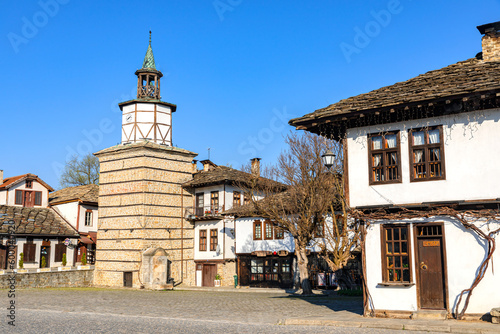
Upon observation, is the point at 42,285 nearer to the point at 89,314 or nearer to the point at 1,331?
the point at 89,314

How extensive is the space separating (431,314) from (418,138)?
4813 millimetres

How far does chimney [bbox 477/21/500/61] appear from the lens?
16.1 m

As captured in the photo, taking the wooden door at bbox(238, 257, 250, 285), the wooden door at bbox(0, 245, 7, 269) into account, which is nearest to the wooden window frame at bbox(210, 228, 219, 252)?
the wooden door at bbox(238, 257, 250, 285)

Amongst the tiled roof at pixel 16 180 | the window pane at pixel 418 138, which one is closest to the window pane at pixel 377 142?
the window pane at pixel 418 138

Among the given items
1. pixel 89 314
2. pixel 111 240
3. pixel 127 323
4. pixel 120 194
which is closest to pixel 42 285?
pixel 111 240

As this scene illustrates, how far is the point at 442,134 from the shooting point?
568 inches

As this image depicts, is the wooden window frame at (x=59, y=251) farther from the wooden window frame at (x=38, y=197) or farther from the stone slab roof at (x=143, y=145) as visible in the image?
the stone slab roof at (x=143, y=145)

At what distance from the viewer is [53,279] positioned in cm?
3566

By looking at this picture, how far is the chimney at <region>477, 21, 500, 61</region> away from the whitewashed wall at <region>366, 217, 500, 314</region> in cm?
571

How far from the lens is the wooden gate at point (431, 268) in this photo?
14070 mm

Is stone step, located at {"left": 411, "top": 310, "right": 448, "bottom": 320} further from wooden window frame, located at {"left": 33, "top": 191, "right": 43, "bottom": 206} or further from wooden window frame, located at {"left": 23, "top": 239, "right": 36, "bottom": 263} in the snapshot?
wooden window frame, located at {"left": 33, "top": 191, "right": 43, "bottom": 206}

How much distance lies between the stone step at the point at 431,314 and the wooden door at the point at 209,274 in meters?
26.1

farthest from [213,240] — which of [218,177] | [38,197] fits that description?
[38,197]

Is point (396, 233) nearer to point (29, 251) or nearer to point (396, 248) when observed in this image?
point (396, 248)
